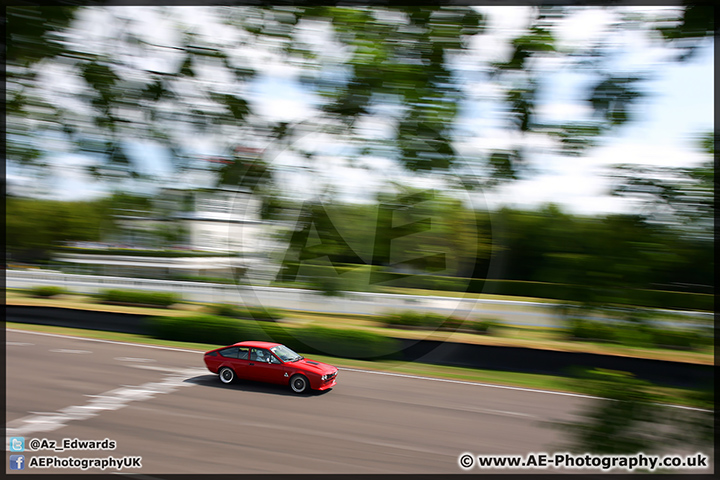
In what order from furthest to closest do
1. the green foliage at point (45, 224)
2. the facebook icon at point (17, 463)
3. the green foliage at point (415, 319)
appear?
the facebook icon at point (17, 463) < the green foliage at point (45, 224) < the green foliage at point (415, 319)

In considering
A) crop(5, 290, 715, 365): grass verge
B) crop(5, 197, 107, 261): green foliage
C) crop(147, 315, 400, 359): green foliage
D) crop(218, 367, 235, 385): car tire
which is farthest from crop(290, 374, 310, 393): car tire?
crop(5, 197, 107, 261): green foliage

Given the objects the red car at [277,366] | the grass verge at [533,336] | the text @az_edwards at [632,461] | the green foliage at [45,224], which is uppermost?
the green foliage at [45,224]

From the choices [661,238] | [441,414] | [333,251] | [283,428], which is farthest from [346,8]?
[441,414]

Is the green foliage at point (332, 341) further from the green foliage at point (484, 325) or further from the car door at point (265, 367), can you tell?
the car door at point (265, 367)

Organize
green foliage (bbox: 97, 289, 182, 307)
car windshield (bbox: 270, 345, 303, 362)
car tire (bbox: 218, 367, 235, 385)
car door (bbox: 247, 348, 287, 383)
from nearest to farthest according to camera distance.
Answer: green foliage (bbox: 97, 289, 182, 307), car windshield (bbox: 270, 345, 303, 362), car door (bbox: 247, 348, 287, 383), car tire (bbox: 218, 367, 235, 385)

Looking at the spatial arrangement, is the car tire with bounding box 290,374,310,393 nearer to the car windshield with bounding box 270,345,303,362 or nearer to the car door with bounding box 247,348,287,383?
the car door with bounding box 247,348,287,383

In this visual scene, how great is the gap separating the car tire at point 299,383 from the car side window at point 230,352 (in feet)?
3.23

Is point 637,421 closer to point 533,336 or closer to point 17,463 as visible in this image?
point 533,336

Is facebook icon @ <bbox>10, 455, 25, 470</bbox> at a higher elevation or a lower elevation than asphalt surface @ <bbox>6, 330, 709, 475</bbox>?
higher

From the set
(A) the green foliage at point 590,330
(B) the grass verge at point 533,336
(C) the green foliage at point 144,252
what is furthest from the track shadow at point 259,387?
(A) the green foliage at point 590,330

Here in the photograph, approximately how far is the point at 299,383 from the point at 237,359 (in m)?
1.08

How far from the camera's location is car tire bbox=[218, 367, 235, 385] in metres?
7.39

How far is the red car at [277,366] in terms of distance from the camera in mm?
6480

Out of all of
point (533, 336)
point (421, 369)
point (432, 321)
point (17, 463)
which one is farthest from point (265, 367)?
point (533, 336)
